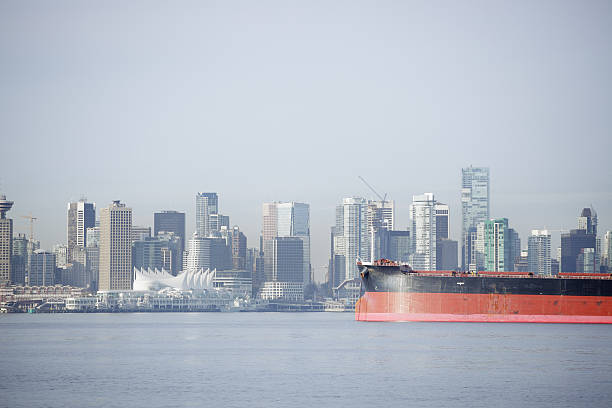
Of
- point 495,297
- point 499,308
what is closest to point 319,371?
point 495,297

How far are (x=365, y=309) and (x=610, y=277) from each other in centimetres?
2542

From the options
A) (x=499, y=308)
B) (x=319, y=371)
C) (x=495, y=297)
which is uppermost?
(x=495, y=297)

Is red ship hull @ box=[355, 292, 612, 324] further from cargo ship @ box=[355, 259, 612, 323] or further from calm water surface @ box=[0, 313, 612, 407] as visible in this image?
Answer: calm water surface @ box=[0, 313, 612, 407]

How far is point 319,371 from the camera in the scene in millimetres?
59531

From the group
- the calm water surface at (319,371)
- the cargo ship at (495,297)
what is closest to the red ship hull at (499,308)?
the cargo ship at (495,297)

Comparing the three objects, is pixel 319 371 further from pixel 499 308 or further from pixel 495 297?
pixel 499 308

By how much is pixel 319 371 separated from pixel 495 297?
46.2 metres

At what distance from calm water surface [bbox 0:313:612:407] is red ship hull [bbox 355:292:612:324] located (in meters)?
10.5

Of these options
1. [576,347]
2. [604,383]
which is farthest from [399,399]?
[576,347]

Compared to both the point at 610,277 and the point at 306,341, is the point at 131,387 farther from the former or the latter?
the point at 610,277

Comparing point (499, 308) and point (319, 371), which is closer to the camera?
point (319, 371)

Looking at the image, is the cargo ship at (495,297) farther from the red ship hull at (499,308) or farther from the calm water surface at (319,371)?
the calm water surface at (319,371)

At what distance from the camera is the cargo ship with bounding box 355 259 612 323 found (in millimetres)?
101062

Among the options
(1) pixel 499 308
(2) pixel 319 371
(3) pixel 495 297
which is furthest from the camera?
(1) pixel 499 308
